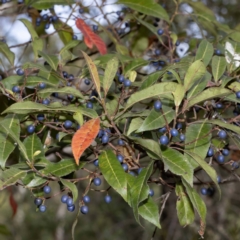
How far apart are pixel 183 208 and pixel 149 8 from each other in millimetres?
808

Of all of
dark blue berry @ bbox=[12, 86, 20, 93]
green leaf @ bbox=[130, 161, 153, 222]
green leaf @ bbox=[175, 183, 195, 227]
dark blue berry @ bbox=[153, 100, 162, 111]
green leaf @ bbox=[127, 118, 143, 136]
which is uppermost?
dark blue berry @ bbox=[12, 86, 20, 93]

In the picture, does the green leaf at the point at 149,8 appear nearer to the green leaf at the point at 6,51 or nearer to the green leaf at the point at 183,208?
the green leaf at the point at 6,51

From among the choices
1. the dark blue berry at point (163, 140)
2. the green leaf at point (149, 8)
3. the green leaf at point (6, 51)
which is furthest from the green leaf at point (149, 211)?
the green leaf at point (149, 8)

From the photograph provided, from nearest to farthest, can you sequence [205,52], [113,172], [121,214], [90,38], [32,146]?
[113,172], [32,146], [205,52], [90,38], [121,214]

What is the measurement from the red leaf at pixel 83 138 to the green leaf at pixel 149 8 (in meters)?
0.81

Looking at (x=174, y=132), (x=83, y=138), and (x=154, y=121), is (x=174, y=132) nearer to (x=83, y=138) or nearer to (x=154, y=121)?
(x=154, y=121)

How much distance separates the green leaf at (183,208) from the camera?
1336mm

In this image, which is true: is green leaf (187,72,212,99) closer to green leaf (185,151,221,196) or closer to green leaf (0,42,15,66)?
green leaf (185,151,221,196)

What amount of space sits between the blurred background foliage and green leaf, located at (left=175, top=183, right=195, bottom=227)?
3.38 ft

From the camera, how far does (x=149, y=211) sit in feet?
3.88

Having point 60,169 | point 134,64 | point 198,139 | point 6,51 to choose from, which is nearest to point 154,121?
point 198,139

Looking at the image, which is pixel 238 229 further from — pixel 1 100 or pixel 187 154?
pixel 187 154

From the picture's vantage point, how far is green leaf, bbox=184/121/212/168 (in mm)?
1194

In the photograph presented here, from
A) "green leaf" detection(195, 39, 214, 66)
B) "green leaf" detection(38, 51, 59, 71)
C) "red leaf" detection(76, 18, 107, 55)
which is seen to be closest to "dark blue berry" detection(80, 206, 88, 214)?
"green leaf" detection(38, 51, 59, 71)
